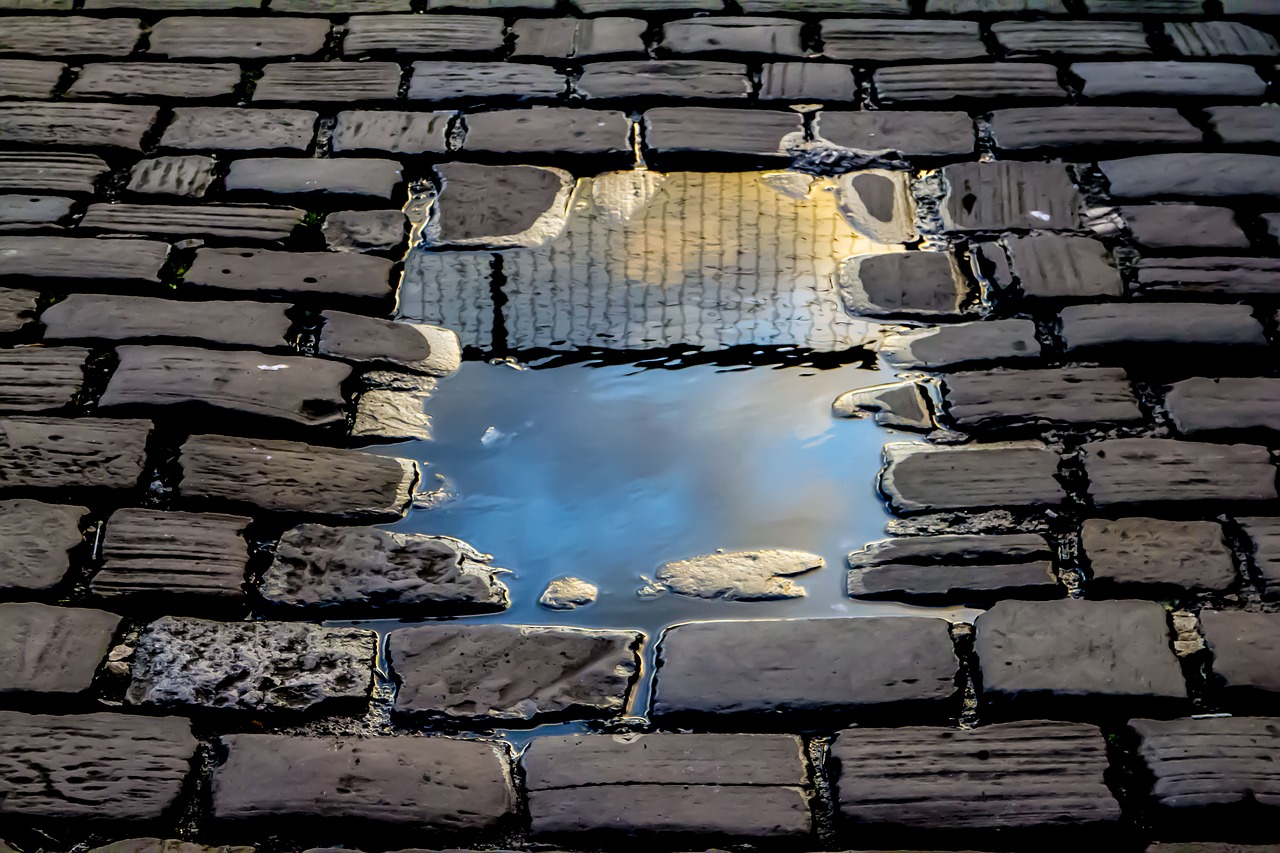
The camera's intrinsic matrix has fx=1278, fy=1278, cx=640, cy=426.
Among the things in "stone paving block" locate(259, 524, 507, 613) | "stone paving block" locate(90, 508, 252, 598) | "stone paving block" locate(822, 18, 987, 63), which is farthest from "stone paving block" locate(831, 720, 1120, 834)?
"stone paving block" locate(822, 18, 987, 63)

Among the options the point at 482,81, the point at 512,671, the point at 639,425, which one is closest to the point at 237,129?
the point at 482,81

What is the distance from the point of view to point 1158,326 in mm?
2600

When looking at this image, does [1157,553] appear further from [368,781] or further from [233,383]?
[233,383]

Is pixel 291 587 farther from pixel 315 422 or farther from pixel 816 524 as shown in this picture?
pixel 816 524

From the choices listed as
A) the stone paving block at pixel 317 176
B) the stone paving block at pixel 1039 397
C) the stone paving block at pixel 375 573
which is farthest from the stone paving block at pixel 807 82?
the stone paving block at pixel 375 573

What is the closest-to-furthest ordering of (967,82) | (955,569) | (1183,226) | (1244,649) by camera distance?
(1244,649) < (955,569) < (1183,226) < (967,82)

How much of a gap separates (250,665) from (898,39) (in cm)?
253

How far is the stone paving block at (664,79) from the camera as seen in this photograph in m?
3.37

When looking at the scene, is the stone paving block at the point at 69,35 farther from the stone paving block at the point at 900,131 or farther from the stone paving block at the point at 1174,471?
the stone paving block at the point at 1174,471

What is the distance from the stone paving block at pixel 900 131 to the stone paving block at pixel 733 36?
350 millimetres

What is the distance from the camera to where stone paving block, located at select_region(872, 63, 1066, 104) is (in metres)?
3.35

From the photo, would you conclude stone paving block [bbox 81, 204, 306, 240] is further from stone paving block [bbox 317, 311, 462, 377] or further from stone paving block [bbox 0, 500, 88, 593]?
stone paving block [bbox 0, 500, 88, 593]

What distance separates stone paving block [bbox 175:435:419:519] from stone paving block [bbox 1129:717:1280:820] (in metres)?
1.30

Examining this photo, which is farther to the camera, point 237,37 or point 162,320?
point 237,37
